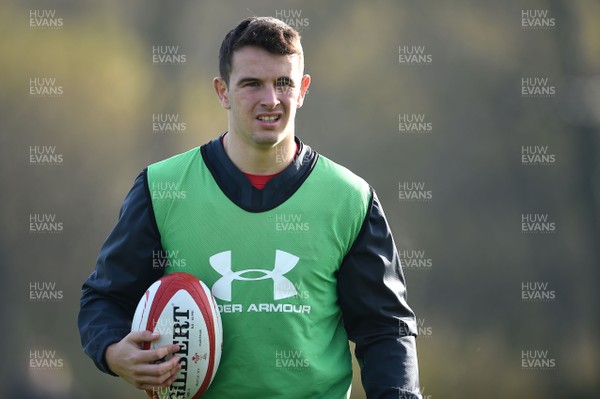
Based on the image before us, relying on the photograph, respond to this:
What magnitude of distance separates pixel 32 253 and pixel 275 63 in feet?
9.68

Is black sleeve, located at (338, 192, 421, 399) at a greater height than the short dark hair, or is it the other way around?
the short dark hair

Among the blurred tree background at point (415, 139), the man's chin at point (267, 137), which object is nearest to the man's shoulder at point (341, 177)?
the man's chin at point (267, 137)

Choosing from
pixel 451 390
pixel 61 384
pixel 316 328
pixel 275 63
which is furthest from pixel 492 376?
pixel 275 63

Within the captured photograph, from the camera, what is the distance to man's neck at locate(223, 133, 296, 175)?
9.76 ft

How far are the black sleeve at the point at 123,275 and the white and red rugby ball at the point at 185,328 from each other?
126 mm

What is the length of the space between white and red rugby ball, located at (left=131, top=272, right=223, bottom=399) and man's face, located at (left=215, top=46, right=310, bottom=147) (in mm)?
523

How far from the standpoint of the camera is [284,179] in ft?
9.81

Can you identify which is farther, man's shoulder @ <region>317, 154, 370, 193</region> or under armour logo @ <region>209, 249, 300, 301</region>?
man's shoulder @ <region>317, 154, 370, 193</region>

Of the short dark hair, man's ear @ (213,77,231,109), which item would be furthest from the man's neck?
the short dark hair

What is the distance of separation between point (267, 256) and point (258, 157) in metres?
0.33

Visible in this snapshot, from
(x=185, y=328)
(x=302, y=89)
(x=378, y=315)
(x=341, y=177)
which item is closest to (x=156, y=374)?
(x=185, y=328)

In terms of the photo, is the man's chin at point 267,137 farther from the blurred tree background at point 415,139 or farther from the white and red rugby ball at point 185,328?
the blurred tree background at point 415,139

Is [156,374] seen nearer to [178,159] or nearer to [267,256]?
[267,256]

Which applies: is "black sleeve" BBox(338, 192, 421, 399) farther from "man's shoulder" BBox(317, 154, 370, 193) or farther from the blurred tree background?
the blurred tree background
